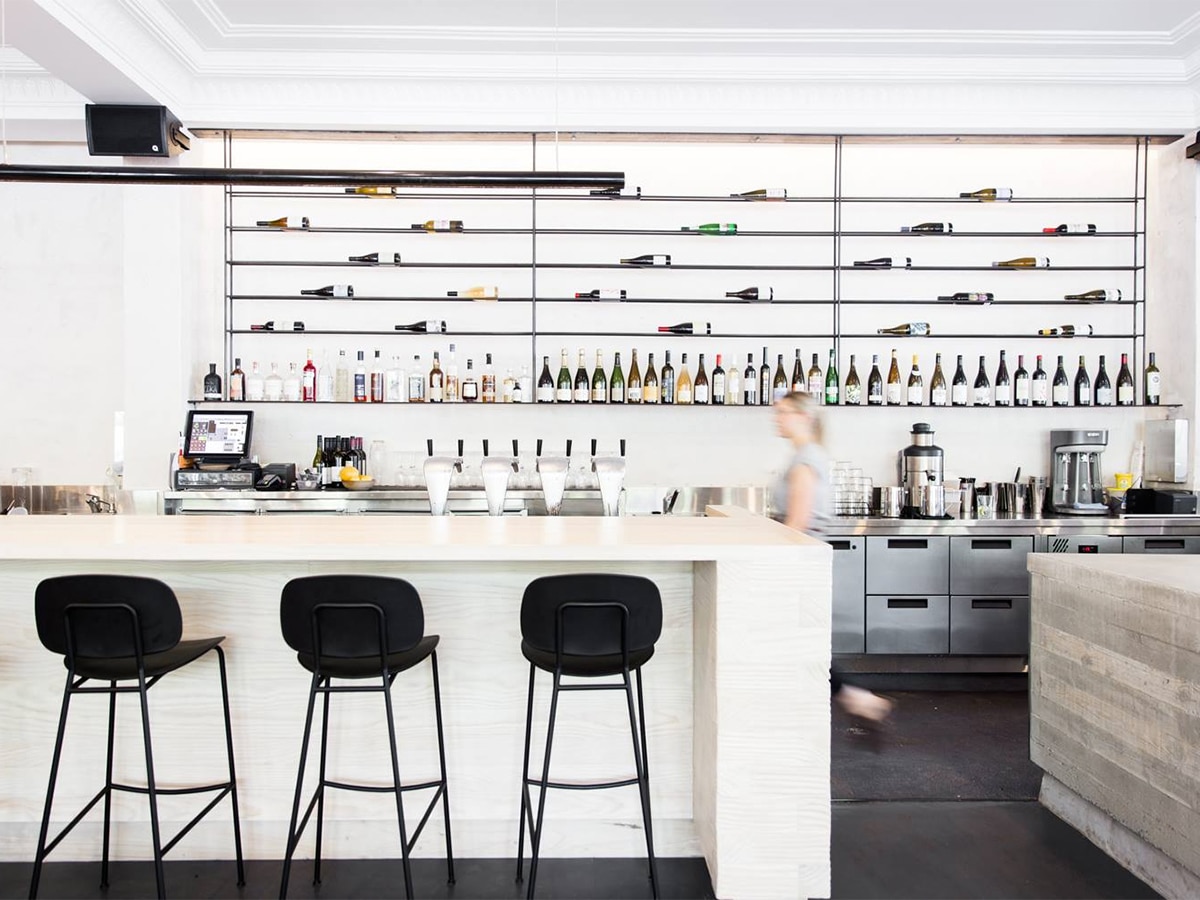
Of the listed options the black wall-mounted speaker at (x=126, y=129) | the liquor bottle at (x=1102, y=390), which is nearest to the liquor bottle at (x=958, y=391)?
the liquor bottle at (x=1102, y=390)

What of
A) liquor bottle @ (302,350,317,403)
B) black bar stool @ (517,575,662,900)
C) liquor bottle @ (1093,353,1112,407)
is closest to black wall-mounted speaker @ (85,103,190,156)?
liquor bottle @ (302,350,317,403)

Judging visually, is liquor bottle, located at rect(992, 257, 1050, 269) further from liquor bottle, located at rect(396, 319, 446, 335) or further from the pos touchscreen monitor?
the pos touchscreen monitor

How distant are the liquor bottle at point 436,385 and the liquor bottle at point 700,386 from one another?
1.52 meters

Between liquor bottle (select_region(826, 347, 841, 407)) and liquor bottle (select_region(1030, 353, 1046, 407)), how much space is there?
1.17 meters

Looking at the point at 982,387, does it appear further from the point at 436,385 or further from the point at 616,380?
the point at 436,385

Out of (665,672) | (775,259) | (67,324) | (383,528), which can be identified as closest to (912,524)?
(775,259)

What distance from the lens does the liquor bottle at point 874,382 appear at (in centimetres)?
483

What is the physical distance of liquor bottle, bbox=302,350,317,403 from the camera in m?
4.73

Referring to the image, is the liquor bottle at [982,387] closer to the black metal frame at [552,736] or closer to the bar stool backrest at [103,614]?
the black metal frame at [552,736]

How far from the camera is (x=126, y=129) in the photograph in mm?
4211

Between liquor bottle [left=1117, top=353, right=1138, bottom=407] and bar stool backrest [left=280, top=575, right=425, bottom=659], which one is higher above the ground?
liquor bottle [left=1117, top=353, right=1138, bottom=407]

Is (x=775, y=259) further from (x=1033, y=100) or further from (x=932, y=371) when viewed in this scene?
(x=1033, y=100)

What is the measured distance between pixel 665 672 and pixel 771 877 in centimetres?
63

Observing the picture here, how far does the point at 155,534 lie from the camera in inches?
89.6
